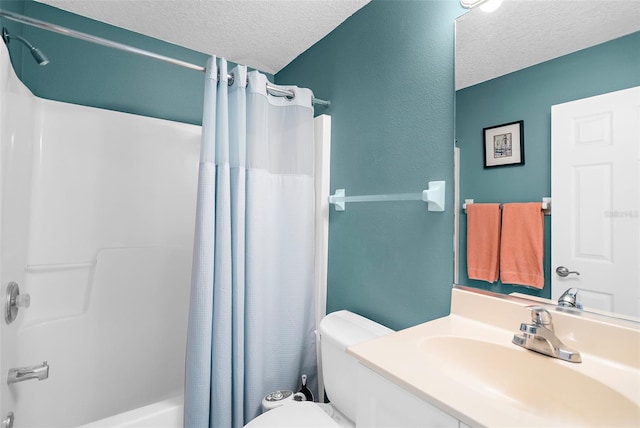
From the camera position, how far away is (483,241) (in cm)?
102

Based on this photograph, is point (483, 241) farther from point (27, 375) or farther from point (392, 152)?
point (27, 375)

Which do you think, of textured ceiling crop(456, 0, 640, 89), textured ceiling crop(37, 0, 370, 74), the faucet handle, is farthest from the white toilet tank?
textured ceiling crop(37, 0, 370, 74)

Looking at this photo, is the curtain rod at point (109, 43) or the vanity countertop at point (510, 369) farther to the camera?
the curtain rod at point (109, 43)

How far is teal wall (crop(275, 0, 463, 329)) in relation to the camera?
1125 mm

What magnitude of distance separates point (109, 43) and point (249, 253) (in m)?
1.02

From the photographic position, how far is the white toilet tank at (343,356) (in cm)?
115

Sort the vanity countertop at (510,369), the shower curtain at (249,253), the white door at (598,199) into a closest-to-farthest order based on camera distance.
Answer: the vanity countertop at (510,369) < the white door at (598,199) < the shower curtain at (249,253)

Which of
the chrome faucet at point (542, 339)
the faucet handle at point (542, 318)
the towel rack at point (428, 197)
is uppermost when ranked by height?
the towel rack at point (428, 197)

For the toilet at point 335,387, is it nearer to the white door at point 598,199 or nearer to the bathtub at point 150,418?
the bathtub at point 150,418

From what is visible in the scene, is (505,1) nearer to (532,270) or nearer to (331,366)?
(532,270)

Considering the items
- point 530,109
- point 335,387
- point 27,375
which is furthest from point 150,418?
point 530,109

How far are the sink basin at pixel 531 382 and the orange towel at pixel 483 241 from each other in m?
0.25

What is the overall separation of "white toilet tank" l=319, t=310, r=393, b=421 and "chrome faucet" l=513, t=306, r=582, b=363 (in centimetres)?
53

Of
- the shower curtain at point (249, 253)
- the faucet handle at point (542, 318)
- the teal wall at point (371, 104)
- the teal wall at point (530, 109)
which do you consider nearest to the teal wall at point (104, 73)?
the teal wall at point (371, 104)
